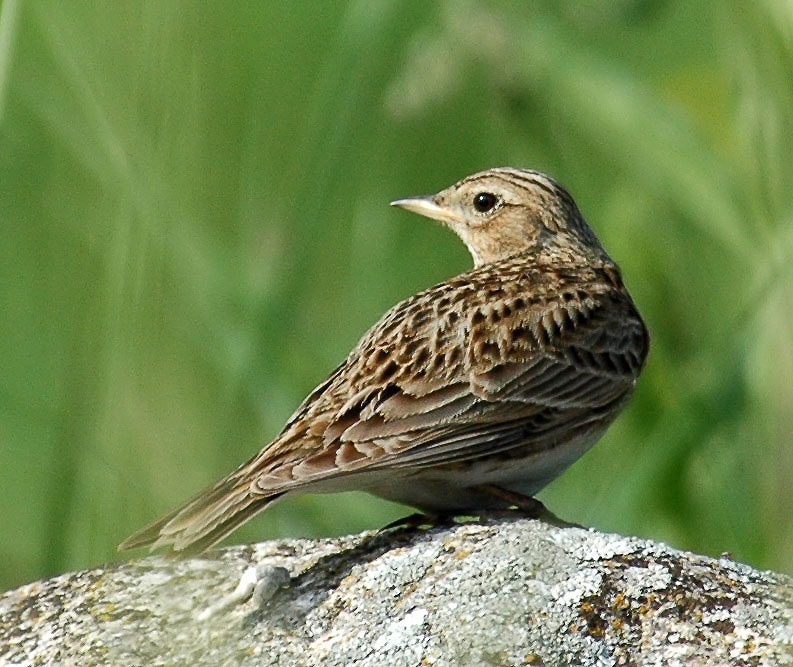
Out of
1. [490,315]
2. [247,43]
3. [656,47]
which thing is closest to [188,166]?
[490,315]

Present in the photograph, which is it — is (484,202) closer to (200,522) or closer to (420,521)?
(420,521)

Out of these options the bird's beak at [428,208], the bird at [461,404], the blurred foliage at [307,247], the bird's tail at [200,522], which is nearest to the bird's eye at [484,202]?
the bird's beak at [428,208]

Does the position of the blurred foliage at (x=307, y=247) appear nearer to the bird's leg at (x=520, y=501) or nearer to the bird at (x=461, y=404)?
the bird at (x=461, y=404)

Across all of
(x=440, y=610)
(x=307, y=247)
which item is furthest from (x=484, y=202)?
(x=440, y=610)

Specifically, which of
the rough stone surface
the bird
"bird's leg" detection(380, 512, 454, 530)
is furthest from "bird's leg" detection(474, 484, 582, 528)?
the rough stone surface

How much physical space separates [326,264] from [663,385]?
2745 millimetres

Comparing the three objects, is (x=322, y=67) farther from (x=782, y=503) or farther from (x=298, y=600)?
(x=298, y=600)

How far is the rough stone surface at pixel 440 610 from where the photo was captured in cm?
435

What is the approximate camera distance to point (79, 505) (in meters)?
5.58

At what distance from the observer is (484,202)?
7898mm

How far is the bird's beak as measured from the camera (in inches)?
307

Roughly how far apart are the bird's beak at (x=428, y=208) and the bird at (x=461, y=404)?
1.75 feet

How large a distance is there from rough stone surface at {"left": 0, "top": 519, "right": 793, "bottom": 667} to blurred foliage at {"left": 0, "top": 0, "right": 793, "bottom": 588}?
33 centimetres

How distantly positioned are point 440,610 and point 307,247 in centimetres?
243
